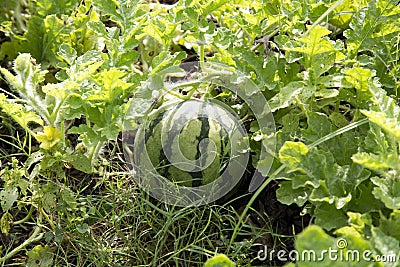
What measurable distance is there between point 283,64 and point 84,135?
0.85 metres

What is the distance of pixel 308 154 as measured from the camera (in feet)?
6.93

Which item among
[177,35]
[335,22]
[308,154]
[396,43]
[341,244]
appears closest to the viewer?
[341,244]

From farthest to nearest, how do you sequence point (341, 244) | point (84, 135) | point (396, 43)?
point (396, 43) → point (84, 135) → point (341, 244)

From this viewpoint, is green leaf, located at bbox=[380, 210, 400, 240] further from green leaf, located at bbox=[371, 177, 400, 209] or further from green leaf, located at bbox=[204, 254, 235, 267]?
green leaf, located at bbox=[204, 254, 235, 267]

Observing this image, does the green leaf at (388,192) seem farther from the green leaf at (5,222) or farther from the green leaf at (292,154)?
the green leaf at (5,222)

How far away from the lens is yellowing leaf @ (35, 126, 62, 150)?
2529mm

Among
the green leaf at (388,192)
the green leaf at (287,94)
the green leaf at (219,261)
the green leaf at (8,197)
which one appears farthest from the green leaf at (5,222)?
the green leaf at (388,192)

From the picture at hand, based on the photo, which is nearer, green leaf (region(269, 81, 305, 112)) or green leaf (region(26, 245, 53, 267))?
green leaf (region(269, 81, 305, 112))

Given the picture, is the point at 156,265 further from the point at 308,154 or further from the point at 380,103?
the point at 380,103

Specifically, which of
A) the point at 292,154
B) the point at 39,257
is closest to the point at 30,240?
the point at 39,257

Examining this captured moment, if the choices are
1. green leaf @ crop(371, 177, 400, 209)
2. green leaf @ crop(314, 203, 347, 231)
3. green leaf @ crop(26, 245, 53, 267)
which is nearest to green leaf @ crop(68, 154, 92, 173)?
green leaf @ crop(26, 245, 53, 267)

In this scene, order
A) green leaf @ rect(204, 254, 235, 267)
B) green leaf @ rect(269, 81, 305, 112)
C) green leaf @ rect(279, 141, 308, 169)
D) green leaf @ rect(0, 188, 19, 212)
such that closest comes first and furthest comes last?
green leaf @ rect(204, 254, 235, 267) < green leaf @ rect(279, 141, 308, 169) < green leaf @ rect(269, 81, 305, 112) < green leaf @ rect(0, 188, 19, 212)

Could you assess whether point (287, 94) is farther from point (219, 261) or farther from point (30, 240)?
point (30, 240)

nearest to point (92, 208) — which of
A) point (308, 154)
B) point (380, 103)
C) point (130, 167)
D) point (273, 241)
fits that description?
point (130, 167)
